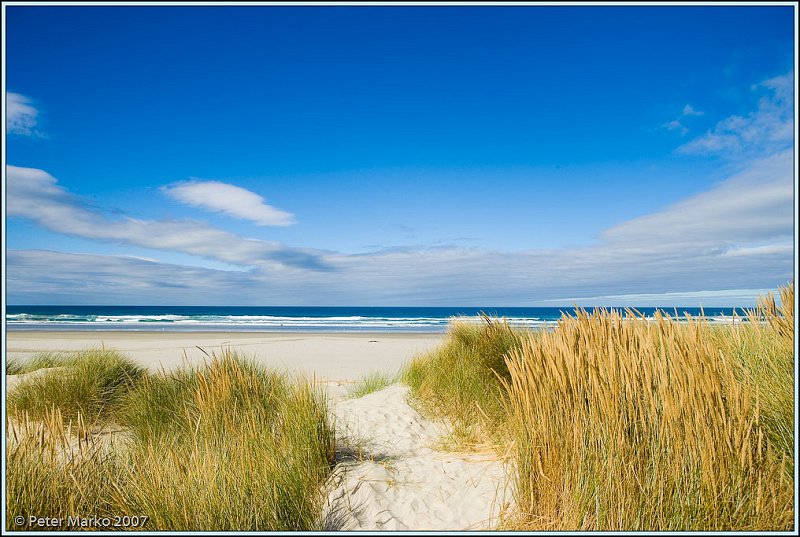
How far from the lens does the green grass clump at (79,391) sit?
4.93 metres

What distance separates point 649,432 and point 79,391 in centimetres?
566

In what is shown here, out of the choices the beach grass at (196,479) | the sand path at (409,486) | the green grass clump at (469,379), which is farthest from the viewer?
the green grass clump at (469,379)

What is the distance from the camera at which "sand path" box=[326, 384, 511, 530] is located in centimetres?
295

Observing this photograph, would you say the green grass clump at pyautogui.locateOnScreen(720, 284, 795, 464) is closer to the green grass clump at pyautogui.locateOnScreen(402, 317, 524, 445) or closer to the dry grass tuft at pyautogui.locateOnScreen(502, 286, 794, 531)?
the dry grass tuft at pyautogui.locateOnScreen(502, 286, 794, 531)

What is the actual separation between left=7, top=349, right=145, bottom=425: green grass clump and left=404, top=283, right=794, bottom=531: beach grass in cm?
449

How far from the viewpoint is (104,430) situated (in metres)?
4.82

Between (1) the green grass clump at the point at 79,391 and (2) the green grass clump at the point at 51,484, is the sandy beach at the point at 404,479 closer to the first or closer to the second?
(1) the green grass clump at the point at 79,391

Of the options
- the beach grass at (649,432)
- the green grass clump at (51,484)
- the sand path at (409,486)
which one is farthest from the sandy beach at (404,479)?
the green grass clump at (51,484)

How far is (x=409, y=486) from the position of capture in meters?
3.41

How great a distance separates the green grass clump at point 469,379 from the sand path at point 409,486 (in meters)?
0.51

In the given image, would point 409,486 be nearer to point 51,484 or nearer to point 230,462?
point 230,462

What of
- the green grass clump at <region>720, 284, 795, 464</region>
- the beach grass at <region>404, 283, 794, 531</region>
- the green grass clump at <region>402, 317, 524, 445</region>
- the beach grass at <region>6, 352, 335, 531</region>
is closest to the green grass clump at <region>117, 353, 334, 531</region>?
the beach grass at <region>6, 352, 335, 531</region>

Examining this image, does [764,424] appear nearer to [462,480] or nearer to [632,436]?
[632,436]

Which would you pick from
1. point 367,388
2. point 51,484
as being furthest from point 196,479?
point 367,388
